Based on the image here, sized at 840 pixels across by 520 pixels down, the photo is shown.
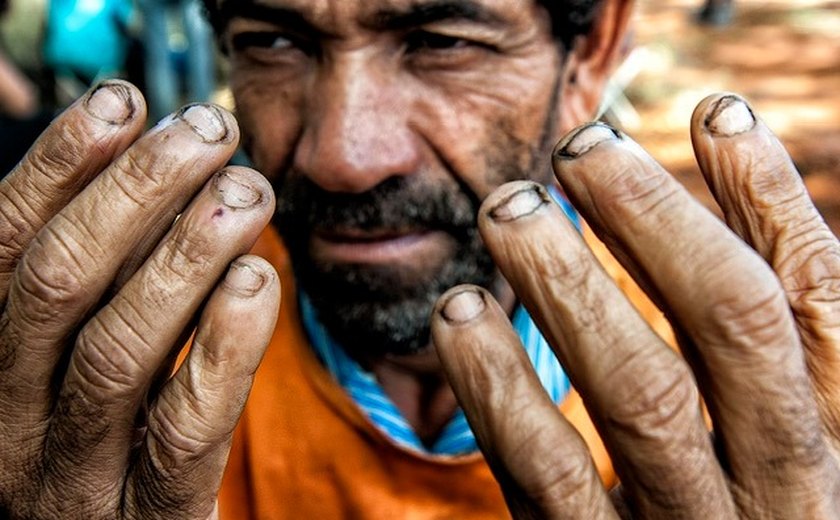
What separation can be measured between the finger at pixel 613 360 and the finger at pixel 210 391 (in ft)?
0.90

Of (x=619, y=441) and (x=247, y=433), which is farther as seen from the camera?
(x=247, y=433)

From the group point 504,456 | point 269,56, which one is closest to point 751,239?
point 504,456

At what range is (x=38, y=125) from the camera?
9.09 feet

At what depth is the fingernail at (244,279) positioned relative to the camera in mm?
961

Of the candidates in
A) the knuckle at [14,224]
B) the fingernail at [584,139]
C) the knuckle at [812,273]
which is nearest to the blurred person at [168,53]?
the knuckle at [14,224]

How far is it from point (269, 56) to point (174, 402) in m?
0.87

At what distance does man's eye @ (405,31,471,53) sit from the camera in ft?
5.06

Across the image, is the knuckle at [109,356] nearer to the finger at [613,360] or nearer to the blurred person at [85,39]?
the finger at [613,360]

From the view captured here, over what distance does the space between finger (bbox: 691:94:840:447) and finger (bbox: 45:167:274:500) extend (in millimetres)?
517

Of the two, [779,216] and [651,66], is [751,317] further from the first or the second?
[651,66]

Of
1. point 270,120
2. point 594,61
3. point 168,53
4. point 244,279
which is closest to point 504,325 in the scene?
point 244,279

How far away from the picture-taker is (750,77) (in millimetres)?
5941

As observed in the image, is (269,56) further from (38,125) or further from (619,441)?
(38,125)

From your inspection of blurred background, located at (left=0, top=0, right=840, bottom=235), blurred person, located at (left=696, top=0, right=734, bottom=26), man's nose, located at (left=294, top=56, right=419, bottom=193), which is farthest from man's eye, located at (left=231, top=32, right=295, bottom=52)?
blurred person, located at (left=696, top=0, right=734, bottom=26)
